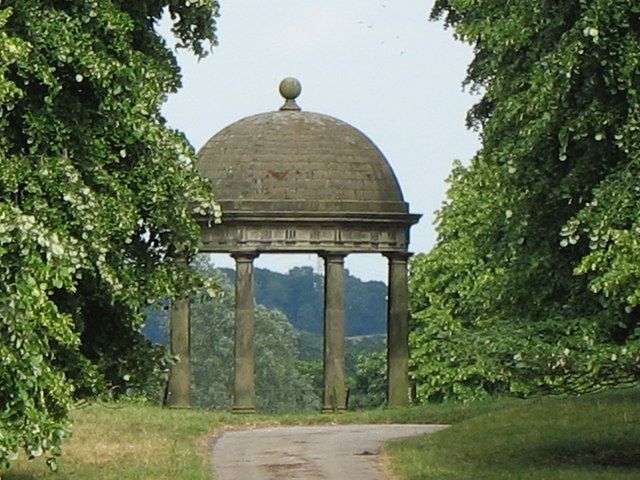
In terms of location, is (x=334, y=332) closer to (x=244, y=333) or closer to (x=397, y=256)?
(x=244, y=333)

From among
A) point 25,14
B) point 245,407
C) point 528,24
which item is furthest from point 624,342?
point 245,407

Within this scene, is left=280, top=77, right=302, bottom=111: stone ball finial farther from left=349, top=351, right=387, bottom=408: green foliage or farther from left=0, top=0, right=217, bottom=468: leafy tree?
left=349, top=351, right=387, bottom=408: green foliage

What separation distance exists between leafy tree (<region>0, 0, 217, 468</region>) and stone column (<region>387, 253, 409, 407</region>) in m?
Result: 19.4

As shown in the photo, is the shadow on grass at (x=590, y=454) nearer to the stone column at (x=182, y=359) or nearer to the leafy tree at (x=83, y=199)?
the leafy tree at (x=83, y=199)

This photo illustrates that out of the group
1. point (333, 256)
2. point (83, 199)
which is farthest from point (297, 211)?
point (83, 199)

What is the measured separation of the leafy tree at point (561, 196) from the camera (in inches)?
990

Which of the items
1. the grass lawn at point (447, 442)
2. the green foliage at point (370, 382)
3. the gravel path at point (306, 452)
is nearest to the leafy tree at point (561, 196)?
the grass lawn at point (447, 442)

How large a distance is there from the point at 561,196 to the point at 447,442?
714cm

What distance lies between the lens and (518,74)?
27.3m

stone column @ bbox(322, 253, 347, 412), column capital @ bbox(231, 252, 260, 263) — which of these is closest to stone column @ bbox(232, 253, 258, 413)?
column capital @ bbox(231, 252, 260, 263)

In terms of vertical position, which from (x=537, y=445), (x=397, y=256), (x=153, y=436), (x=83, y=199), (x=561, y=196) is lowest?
(x=537, y=445)

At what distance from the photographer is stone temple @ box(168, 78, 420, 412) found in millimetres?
43969

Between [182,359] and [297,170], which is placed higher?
[297,170]

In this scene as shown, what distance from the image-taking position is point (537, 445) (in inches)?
1232
